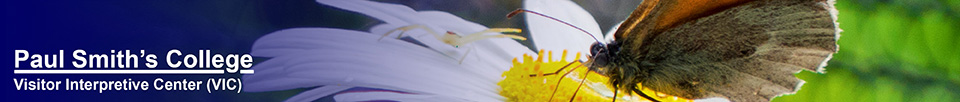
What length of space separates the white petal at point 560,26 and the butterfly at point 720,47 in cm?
6

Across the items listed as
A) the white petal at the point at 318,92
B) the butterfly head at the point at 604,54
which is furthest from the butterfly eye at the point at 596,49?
the white petal at the point at 318,92

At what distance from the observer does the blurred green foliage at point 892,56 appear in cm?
32

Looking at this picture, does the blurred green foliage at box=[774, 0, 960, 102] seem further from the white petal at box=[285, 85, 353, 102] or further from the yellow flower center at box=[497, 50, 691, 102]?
the white petal at box=[285, 85, 353, 102]

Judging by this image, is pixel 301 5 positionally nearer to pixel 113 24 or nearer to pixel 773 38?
pixel 113 24

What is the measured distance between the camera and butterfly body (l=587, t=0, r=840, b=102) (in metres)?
0.26

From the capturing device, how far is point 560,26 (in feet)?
1.26

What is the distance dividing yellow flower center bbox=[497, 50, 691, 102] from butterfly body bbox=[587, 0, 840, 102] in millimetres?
14

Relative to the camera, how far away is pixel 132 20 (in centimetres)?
30

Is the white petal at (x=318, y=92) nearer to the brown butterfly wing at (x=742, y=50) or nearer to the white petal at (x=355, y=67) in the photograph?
the white petal at (x=355, y=67)

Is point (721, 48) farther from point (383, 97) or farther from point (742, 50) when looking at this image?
point (383, 97)

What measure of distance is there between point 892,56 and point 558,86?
5.2 inches

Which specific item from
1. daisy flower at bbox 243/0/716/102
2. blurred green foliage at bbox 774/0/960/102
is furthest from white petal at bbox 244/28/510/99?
blurred green foliage at bbox 774/0/960/102

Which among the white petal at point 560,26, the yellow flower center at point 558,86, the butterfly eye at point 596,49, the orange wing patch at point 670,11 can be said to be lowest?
the yellow flower center at point 558,86

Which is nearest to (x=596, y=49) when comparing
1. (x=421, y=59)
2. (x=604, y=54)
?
(x=604, y=54)
